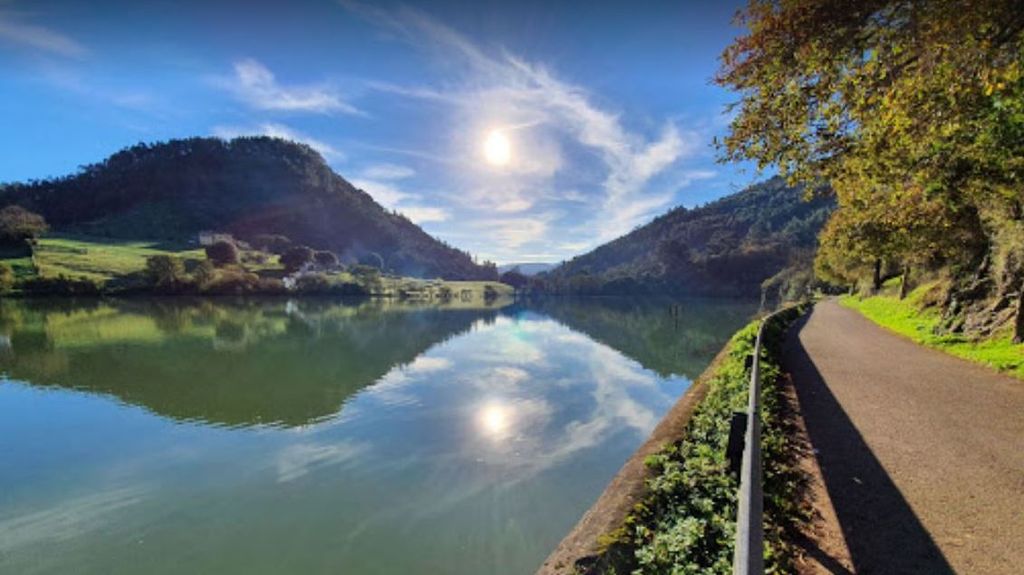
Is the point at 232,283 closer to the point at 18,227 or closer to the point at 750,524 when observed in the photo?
the point at 18,227

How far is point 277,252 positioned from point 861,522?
7887 inches

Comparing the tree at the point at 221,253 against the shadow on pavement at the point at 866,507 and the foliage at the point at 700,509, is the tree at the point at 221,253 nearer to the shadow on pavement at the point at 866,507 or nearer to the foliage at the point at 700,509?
the foliage at the point at 700,509

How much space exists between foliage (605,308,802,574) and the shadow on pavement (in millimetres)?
513

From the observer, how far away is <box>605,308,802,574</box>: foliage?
446 cm

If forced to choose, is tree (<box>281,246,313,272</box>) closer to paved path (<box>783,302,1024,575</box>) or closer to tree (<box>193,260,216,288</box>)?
tree (<box>193,260,216,288</box>)

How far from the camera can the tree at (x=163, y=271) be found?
96188mm

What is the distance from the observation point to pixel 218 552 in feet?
26.2

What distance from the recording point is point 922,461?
687cm

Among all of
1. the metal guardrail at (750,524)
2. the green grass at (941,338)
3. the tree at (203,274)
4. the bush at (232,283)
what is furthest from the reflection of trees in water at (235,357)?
the bush at (232,283)

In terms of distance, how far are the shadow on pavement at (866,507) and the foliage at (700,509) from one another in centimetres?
51

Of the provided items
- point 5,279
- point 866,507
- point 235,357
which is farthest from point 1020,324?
point 5,279

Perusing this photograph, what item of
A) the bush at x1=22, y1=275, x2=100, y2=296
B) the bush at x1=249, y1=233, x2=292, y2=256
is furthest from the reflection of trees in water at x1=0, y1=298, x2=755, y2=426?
the bush at x1=249, y1=233, x2=292, y2=256

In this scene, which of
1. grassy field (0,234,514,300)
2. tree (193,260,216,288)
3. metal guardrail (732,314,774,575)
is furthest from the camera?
tree (193,260,216,288)

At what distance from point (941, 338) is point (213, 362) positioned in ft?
110
